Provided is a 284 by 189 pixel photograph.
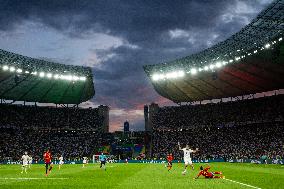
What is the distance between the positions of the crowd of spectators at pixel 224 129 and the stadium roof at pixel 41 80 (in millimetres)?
20400

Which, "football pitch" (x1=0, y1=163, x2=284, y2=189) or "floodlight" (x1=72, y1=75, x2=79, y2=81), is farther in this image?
"floodlight" (x1=72, y1=75, x2=79, y2=81)

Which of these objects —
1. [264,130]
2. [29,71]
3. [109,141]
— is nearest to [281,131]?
[264,130]

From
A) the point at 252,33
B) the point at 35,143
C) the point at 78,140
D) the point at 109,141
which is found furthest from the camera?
the point at 109,141

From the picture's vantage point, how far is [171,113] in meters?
81.6

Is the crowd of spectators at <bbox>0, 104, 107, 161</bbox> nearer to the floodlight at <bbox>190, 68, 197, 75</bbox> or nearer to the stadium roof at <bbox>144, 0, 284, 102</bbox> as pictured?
the stadium roof at <bbox>144, 0, 284, 102</bbox>

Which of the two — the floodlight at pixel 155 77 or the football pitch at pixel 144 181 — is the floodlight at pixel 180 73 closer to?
the floodlight at pixel 155 77

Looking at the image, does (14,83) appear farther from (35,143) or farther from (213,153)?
(213,153)

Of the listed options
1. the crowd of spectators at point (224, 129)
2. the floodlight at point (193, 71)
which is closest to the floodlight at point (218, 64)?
the floodlight at point (193, 71)

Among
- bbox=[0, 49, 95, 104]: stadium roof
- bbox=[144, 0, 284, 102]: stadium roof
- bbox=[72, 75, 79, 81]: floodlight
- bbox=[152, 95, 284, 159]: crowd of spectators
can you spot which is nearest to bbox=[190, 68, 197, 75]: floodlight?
bbox=[144, 0, 284, 102]: stadium roof

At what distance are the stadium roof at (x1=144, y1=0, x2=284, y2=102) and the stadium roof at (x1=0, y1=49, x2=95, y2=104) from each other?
1366cm

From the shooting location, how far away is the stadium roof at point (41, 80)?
52.2 metres

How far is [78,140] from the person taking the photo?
7650 cm

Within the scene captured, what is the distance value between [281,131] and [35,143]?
47827mm

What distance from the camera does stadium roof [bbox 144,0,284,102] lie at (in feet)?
135
